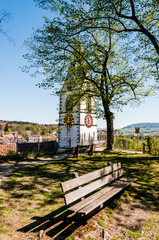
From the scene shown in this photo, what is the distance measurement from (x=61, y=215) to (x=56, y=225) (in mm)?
481

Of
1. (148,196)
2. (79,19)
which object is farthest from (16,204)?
(79,19)

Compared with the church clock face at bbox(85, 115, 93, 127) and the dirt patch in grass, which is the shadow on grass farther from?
the church clock face at bbox(85, 115, 93, 127)

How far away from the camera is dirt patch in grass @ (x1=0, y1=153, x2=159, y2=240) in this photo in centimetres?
362

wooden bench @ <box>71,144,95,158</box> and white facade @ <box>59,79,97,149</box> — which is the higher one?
white facade @ <box>59,79,97,149</box>

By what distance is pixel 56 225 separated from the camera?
3873 millimetres

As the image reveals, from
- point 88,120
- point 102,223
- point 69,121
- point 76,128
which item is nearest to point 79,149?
point 102,223

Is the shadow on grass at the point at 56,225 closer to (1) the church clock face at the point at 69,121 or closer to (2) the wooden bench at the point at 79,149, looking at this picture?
(2) the wooden bench at the point at 79,149

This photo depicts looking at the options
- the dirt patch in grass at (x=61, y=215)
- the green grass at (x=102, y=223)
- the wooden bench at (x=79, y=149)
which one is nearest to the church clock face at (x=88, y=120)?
the wooden bench at (x=79, y=149)

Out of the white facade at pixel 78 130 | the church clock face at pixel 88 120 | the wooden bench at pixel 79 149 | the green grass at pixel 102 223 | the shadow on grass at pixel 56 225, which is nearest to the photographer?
the shadow on grass at pixel 56 225

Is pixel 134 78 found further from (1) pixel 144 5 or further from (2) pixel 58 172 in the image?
(2) pixel 58 172

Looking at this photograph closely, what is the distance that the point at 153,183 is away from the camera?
7.41 m

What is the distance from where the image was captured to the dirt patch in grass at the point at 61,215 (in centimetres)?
362

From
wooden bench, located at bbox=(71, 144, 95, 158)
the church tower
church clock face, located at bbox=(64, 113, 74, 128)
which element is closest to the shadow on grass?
wooden bench, located at bbox=(71, 144, 95, 158)

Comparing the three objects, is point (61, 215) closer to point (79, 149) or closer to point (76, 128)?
point (79, 149)
